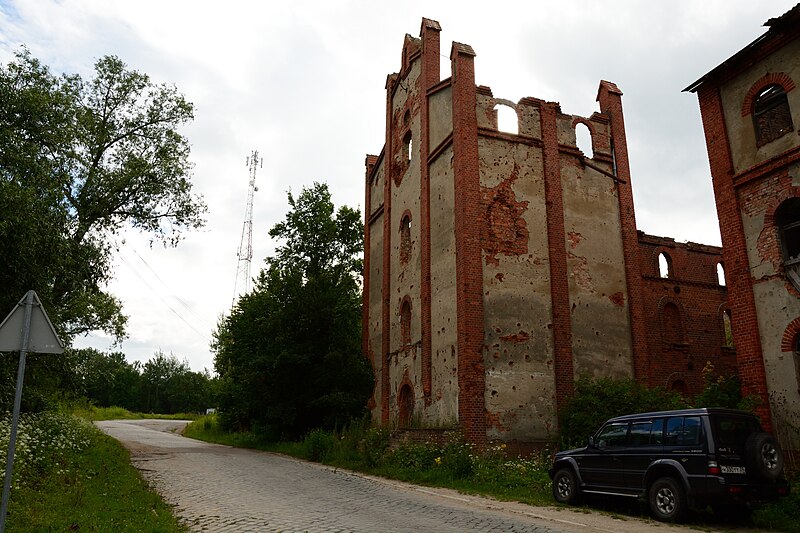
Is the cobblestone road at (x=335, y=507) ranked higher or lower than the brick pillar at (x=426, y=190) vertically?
lower

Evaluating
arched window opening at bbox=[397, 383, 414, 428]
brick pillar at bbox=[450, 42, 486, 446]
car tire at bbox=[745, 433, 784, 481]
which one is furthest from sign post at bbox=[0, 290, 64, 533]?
arched window opening at bbox=[397, 383, 414, 428]

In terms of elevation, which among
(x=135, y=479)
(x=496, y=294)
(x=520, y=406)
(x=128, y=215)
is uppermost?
(x=128, y=215)

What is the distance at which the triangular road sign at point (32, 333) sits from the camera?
247 inches

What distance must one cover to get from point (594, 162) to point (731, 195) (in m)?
7.27

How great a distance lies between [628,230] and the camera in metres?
19.9

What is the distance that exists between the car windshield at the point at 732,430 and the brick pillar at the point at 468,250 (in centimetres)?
742

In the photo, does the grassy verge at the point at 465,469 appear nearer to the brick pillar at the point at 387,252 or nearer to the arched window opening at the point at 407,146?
the brick pillar at the point at 387,252

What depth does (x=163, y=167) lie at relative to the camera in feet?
74.8

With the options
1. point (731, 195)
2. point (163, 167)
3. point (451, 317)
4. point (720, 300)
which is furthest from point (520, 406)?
point (163, 167)

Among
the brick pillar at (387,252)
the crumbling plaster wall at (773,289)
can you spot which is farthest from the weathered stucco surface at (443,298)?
the crumbling plaster wall at (773,289)

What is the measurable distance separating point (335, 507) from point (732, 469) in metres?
6.39

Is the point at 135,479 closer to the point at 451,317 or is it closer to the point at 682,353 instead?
the point at 451,317

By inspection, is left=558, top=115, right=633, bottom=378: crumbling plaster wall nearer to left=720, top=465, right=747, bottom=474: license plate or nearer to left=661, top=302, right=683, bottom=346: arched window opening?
left=661, top=302, right=683, bottom=346: arched window opening

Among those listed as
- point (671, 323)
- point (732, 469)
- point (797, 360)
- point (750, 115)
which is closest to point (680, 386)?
point (671, 323)
